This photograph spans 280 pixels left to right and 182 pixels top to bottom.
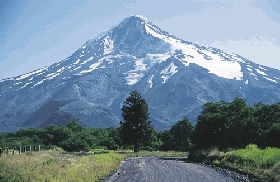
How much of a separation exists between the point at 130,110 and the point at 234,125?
1055 inches

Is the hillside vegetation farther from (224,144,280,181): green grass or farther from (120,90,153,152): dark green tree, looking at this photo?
(120,90,153,152): dark green tree

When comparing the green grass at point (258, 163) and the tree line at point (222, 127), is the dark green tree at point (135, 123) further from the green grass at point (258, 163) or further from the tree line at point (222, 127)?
the green grass at point (258, 163)

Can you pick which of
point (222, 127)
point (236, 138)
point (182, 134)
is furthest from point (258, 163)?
point (182, 134)

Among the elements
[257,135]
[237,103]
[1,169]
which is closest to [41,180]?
[1,169]

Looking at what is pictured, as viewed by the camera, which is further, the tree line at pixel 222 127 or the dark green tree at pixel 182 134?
the dark green tree at pixel 182 134

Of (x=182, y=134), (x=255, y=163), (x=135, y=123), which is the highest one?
(x=135, y=123)

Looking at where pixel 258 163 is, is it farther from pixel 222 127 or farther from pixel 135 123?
pixel 135 123

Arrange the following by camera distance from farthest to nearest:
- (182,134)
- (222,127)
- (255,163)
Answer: (182,134)
(222,127)
(255,163)

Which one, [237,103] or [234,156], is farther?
[237,103]

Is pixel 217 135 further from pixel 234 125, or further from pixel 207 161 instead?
pixel 207 161

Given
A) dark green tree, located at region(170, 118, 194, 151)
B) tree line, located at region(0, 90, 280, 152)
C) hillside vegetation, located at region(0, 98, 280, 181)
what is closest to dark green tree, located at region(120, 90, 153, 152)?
tree line, located at region(0, 90, 280, 152)

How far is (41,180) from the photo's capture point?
71.9 feet

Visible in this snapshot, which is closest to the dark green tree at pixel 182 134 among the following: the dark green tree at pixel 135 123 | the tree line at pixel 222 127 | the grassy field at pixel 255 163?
the tree line at pixel 222 127

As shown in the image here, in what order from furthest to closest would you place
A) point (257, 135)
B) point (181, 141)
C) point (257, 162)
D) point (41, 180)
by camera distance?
point (181, 141)
point (257, 135)
point (257, 162)
point (41, 180)
